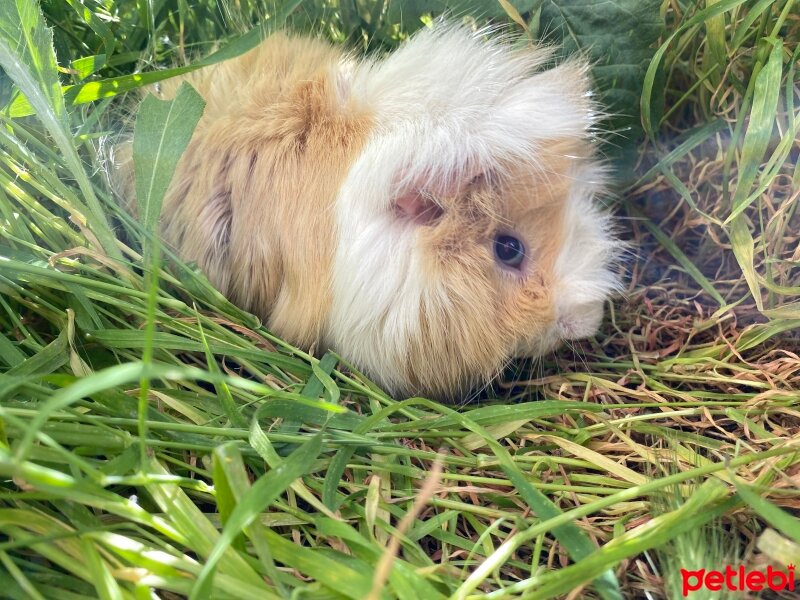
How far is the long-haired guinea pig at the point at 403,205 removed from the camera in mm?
1215

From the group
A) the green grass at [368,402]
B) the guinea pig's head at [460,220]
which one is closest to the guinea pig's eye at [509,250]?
the guinea pig's head at [460,220]

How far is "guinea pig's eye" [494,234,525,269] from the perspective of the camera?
1.31 metres

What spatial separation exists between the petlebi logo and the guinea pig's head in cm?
Answer: 58

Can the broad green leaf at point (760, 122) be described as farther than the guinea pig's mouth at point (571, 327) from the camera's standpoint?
No

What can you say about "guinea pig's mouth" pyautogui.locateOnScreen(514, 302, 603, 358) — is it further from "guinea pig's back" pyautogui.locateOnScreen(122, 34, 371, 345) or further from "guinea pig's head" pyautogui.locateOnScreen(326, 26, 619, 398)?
"guinea pig's back" pyautogui.locateOnScreen(122, 34, 371, 345)

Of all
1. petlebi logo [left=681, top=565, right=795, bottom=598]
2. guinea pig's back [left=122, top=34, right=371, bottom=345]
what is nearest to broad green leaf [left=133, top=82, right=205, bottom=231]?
guinea pig's back [left=122, top=34, right=371, bottom=345]

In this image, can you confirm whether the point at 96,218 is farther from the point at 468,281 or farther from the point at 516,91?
the point at 516,91

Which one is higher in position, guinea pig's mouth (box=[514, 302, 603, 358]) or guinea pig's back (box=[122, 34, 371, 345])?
guinea pig's back (box=[122, 34, 371, 345])

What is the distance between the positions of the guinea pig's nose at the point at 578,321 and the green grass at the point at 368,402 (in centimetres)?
9

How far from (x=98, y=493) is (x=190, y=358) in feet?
1.49

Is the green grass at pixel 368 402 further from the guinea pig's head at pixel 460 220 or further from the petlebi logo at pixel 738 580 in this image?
the guinea pig's head at pixel 460 220

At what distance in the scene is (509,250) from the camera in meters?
1.32

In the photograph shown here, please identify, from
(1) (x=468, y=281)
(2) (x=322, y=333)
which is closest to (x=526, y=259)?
(1) (x=468, y=281)

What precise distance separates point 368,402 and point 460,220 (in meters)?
0.41
